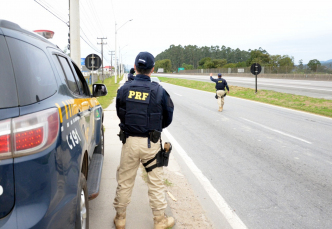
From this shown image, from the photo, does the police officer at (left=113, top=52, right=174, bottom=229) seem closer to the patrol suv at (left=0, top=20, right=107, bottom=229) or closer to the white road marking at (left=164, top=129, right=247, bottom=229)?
the white road marking at (left=164, top=129, right=247, bottom=229)

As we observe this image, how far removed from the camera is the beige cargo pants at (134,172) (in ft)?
10.5

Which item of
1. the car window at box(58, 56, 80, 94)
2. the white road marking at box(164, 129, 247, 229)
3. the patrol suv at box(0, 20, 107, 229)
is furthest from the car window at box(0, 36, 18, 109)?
the white road marking at box(164, 129, 247, 229)

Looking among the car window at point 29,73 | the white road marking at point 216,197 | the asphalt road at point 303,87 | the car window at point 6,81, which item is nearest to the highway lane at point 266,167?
the white road marking at point 216,197

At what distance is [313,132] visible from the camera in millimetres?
9156

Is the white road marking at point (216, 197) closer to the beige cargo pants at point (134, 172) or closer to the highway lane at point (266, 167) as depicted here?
the highway lane at point (266, 167)

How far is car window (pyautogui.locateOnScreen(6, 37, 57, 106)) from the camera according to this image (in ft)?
6.04

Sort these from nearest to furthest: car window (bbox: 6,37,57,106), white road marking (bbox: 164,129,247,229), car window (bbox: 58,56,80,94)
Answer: car window (bbox: 6,37,57,106), car window (bbox: 58,56,80,94), white road marking (bbox: 164,129,247,229)

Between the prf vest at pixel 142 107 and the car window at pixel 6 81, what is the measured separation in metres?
1.44

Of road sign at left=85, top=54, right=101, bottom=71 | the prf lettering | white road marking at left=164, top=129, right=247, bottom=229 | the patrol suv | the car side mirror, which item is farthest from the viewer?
road sign at left=85, top=54, right=101, bottom=71

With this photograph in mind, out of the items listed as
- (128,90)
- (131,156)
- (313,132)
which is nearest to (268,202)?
(131,156)

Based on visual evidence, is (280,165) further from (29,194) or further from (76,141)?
(29,194)

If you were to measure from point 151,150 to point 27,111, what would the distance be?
162 centimetres

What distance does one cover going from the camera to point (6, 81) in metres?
1.79

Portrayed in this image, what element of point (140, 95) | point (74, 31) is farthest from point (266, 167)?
point (74, 31)
